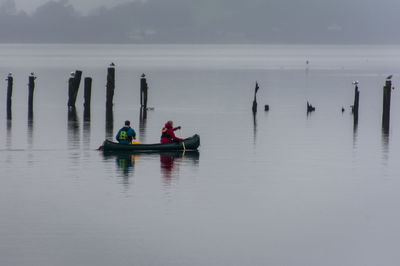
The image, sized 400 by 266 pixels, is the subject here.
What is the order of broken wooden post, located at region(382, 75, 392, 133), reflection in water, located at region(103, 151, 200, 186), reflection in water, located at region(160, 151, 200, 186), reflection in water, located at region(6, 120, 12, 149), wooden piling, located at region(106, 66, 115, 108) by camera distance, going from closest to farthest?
reflection in water, located at region(160, 151, 200, 186), reflection in water, located at region(103, 151, 200, 186), reflection in water, located at region(6, 120, 12, 149), broken wooden post, located at region(382, 75, 392, 133), wooden piling, located at region(106, 66, 115, 108)

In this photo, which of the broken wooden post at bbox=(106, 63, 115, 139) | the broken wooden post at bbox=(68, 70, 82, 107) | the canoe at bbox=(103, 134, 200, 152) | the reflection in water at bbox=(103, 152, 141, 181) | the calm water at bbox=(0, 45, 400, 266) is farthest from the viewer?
the broken wooden post at bbox=(68, 70, 82, 107)

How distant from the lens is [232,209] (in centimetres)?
3253

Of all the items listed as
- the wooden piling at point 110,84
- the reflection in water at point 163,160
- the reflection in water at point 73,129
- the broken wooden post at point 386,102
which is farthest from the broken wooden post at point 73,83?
the reflection in water at point 163,160

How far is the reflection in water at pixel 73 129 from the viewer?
51.0 m

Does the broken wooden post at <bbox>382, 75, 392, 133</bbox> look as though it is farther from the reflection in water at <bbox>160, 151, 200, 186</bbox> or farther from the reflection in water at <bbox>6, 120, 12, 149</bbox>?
the reflection in water at <bbox>6, 120, 12, 149</bbox>

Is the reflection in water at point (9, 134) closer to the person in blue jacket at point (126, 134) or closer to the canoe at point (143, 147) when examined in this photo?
the canoe at point (143, 147)

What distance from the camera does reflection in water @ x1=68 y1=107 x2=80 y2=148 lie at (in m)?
51.0

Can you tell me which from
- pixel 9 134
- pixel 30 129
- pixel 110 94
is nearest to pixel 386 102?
pixel 110 94

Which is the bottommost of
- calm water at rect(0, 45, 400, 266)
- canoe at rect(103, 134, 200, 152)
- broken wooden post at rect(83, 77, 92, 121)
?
calm water at rect(0, 45, 400, 266)

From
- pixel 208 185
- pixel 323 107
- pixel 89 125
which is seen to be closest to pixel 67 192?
pixel 208 185

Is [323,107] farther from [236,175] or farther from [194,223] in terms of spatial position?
[194,223]

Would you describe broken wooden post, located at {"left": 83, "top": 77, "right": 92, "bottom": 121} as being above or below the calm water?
above

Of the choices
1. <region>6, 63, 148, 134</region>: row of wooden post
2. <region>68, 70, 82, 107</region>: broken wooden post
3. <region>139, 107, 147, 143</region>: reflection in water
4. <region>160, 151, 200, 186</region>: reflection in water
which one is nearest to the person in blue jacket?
<region>160, 151, 200, 186</region>: reflection in water

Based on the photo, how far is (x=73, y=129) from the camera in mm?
58094
